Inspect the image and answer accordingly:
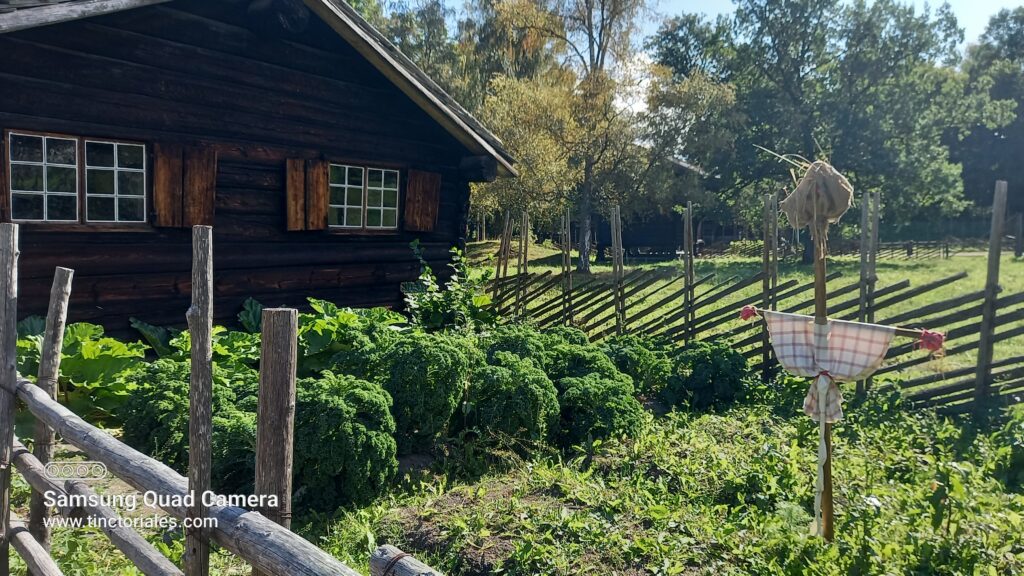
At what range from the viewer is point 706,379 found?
254 inches

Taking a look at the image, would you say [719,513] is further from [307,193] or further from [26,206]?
[26,206]

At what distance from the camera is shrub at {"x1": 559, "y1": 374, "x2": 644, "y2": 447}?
5277mm

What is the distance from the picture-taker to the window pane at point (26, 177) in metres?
5.99

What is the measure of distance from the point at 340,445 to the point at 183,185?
432cm

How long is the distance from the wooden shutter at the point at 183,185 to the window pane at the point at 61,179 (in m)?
0.70

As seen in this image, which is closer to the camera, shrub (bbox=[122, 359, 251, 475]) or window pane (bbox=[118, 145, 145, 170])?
shrub (bbox=[122, 359, 251, 475])

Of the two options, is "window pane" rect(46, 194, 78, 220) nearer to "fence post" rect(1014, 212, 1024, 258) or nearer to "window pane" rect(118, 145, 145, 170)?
"window pane" rect(118, 145, 145, 170)

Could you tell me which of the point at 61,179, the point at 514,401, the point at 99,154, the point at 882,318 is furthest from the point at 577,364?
the point at 61,179

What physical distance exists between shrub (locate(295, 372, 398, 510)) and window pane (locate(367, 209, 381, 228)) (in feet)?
15.6

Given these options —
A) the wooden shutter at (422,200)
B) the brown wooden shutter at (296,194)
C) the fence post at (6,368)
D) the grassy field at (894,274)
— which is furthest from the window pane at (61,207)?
the grassy field at (894,274)

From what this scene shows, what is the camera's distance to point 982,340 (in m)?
5.80

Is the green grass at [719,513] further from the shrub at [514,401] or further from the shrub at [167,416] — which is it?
the shrub at [167,416]

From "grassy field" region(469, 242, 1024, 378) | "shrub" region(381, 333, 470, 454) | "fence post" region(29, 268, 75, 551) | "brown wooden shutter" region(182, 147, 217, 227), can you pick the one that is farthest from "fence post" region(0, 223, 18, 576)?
→ "grassy field" region(469, 242, 1024, 378)

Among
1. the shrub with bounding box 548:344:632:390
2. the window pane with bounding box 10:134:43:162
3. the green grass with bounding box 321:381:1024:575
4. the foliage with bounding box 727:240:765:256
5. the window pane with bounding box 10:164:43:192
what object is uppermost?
the window pane with bounding box 10:134:43:162
